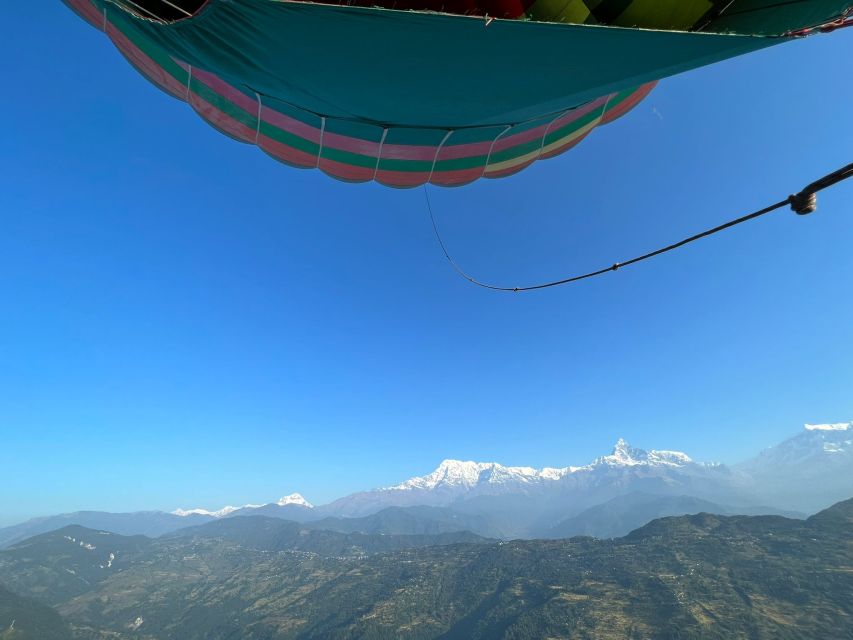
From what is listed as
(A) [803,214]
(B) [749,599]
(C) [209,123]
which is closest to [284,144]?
(C) [209,123]

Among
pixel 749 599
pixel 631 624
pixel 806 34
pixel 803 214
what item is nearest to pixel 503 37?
pixel 803 214

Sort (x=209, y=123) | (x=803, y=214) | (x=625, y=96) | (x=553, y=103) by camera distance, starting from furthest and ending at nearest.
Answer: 1. (x=625, y=96)
2. (x=209, y=123)
3. (x=553, y=103)
4. (x=803, y=214)

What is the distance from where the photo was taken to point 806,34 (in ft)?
18.8

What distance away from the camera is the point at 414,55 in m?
4.88

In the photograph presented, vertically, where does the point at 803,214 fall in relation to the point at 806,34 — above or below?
below

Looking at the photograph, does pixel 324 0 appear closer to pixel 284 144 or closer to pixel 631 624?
pixel 284 144

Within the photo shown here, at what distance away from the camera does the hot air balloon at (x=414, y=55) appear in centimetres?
441

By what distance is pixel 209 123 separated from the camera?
27.4 ft

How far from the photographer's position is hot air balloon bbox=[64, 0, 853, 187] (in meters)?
4.41

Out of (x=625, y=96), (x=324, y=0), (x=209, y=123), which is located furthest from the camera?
(x=625, y=96)

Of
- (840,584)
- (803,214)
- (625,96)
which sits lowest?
(840,584)

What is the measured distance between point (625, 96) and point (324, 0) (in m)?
7.13

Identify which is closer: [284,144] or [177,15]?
[177,15]

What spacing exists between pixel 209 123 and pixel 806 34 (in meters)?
9.56
